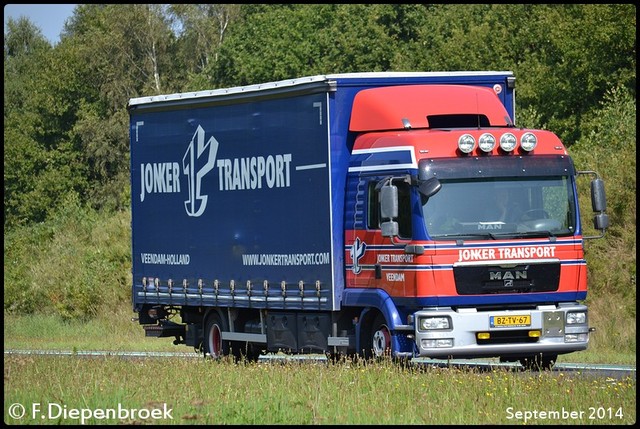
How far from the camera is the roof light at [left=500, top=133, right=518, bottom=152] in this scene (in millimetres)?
17484

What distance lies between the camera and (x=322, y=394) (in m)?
13.5

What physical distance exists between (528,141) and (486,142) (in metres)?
0.62

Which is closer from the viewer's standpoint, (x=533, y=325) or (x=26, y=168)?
(x=533, y=325)

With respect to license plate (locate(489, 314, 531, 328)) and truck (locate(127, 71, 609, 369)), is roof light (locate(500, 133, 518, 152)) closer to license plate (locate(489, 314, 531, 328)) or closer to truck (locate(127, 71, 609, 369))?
truck (locate(127, 71, 609, 369))

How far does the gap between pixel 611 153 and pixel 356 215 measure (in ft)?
51.8

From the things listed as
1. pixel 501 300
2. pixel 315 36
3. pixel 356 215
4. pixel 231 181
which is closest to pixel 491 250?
pixel 501 300

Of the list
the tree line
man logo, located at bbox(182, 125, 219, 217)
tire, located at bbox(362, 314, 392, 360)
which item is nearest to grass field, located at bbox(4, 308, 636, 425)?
tire, located at bbox(362, 314, 392, 360)

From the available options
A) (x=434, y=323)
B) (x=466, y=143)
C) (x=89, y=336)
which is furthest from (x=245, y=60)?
(x=434, y=323)

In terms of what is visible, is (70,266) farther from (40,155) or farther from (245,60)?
(40,155)

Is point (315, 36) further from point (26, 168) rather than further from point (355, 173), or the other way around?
point (355, 173)

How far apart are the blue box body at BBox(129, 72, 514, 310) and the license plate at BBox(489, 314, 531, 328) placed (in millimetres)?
2413

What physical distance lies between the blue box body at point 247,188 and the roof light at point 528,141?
2.15m

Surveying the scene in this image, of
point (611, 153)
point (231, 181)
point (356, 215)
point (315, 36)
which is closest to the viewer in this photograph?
point (356, 215)

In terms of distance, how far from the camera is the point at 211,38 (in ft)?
233
